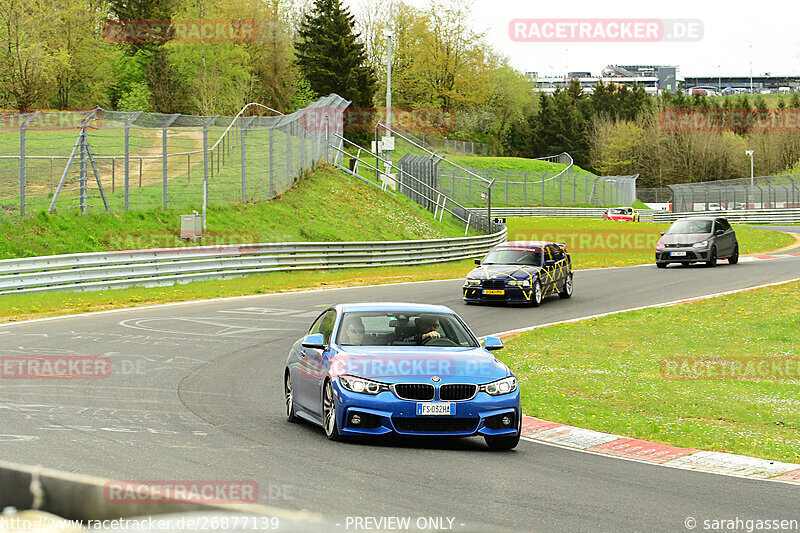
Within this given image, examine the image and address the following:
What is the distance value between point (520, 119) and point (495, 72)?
7.87m

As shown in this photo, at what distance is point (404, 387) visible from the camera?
366 inches

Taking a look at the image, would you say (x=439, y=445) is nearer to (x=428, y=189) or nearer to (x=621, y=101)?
(x=428, y=189)

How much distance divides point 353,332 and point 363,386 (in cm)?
117

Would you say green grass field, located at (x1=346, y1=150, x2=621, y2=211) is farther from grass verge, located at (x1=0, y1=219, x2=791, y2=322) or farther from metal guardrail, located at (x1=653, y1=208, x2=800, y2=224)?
grass verge, located at (x1=0, y1=219, x2=791, y2=322)

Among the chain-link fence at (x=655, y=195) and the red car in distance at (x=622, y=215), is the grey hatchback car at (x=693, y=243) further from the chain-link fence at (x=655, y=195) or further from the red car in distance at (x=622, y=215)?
the chain-link fence at (x=655, y=195)

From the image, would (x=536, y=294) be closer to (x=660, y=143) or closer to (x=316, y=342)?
(x=316, y=342)

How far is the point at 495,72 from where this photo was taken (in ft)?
416

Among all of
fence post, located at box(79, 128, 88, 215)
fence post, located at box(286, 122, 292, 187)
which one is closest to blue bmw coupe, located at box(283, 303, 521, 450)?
fence post, located at box(79, 128, 88, 215)

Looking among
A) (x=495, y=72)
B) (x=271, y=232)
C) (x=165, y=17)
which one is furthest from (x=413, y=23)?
(x=271, y=232)

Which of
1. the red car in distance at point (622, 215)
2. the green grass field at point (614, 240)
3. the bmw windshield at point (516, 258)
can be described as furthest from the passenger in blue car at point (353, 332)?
the red car in distance at point (622, 215)

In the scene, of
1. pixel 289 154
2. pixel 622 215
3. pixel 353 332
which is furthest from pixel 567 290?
pixel 622 215

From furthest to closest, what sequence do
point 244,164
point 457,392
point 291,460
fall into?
1. point 244,164
2. point 457,392
3. point 291,460

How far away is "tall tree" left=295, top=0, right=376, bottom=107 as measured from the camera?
83.1 meters

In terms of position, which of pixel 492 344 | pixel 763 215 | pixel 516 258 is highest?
pixel 492 344
